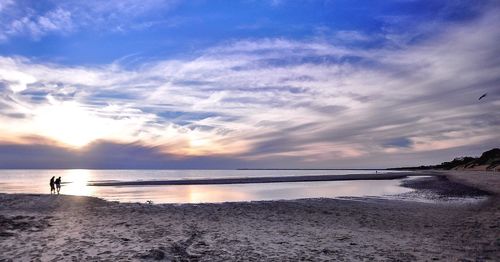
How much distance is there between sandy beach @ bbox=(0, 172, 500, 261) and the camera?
1223cm

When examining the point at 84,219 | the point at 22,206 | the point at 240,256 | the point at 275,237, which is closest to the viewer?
the point at 240,256

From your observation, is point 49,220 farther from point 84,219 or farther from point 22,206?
point 22,206

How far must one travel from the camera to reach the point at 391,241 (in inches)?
581

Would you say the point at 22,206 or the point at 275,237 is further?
the point at 22,206

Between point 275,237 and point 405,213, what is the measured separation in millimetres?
11864

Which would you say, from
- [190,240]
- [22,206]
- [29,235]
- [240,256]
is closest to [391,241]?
[240,256]

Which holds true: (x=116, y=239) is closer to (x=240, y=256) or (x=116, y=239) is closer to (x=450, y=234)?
(x=240, y=256)

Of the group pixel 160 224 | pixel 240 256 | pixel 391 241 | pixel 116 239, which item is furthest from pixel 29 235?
pixel 391 241

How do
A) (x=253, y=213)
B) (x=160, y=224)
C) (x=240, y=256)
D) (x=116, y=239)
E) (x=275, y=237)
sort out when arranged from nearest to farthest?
(x=240, y=256) → (x=116, y=239) → (x=275, y=237) → (x=160, y=224) → (x=253, y=213)

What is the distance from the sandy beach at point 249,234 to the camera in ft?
40.1

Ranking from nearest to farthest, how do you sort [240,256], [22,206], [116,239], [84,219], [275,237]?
1. [240,256]
2. [116,239]
3. [275,237]
4. [84,219]
5. [22,206]

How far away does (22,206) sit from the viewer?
26.2 m

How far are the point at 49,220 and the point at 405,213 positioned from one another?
20460 mm

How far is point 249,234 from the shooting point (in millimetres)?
16047
